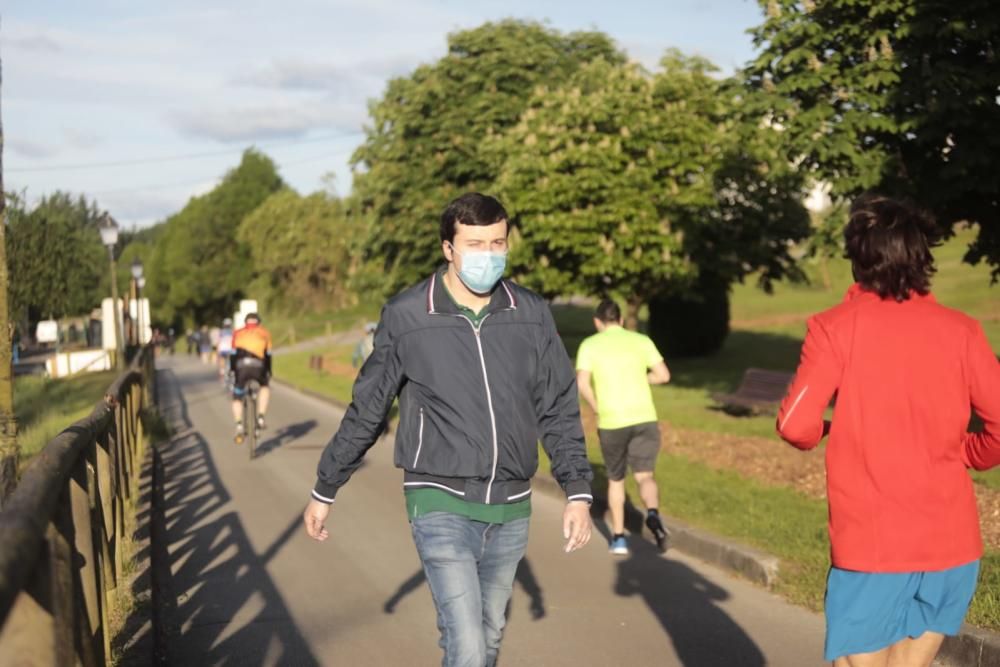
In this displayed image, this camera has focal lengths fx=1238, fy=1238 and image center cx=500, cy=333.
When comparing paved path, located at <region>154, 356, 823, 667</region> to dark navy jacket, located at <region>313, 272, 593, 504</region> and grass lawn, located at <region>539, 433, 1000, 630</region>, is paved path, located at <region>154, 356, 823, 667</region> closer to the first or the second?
grass lawn, located at <region>539, 433, 1000, 630</region>

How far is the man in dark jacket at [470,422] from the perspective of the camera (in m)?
4.12

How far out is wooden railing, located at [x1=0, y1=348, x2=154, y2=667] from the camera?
9.57ft

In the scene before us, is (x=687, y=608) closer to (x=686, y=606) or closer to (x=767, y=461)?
(x=686, y=606)

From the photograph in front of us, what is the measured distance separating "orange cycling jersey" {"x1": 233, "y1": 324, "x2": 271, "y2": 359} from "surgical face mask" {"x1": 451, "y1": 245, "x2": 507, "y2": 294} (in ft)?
42.9

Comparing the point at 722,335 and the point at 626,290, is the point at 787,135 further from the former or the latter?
the point at 722,335

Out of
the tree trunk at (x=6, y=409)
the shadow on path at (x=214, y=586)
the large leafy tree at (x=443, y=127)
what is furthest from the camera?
the large leafy tree at (x=443, y=127)

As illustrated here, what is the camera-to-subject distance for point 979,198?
15945 mm

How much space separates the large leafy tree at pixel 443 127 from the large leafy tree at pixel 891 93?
19.9 m

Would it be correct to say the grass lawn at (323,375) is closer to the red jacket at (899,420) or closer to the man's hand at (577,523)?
the man's hand at (577,523)

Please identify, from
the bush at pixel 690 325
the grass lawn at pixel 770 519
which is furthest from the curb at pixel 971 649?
the bush at pixel 690 325

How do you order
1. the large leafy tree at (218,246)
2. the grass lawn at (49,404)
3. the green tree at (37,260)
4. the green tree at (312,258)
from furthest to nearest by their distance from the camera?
1. the large leafy tree at (218,246)
2. the green tree at (312,258)
3. the grass lawn at (49,404)
4. the green tree at (37,260)

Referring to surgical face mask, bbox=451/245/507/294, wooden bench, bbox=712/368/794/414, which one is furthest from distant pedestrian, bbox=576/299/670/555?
wooden bench, bbox=712/368/794/414

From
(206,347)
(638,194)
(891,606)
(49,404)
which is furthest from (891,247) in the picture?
(206,347)

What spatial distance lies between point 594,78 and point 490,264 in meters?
27.3
